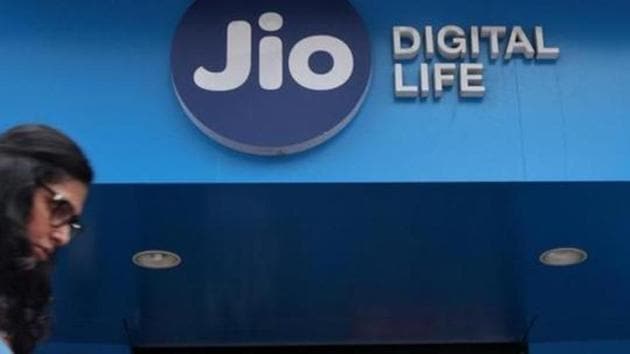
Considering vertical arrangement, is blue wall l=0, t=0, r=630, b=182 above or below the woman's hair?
above

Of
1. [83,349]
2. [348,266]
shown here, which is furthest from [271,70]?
[83,349]

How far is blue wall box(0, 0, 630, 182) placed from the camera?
14.6 ft

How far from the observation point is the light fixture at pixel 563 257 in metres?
5.17

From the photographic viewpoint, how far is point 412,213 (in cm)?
472

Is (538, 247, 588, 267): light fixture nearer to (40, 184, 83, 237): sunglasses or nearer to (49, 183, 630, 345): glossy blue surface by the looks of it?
(49, 183, 630, 345): glossy blue surface

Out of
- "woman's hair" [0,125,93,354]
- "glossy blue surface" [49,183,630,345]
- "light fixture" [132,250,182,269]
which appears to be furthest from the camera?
"light fixture" [132,250,182,269]

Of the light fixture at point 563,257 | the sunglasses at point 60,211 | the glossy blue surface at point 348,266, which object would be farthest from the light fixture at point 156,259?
the sunglasses at point 60,211

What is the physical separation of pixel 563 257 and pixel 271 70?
182 centimetres

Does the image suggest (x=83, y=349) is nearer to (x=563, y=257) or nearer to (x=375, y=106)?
(x=375, y=106)

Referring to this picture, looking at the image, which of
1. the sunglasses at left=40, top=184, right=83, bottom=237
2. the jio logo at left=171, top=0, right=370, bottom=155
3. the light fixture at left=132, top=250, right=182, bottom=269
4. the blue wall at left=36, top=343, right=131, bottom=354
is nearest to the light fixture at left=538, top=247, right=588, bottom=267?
the jio logo at left=171, top=0, right=370, bottom=155

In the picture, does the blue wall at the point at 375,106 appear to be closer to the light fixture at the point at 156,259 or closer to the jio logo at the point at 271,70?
the jio logo at the point at 271,70

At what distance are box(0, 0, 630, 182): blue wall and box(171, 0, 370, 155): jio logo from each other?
0.08 m

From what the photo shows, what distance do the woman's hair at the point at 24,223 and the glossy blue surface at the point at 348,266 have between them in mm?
3255

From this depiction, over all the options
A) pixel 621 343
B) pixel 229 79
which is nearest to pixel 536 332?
pixel 621 343
